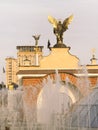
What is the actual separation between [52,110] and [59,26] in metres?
12.7

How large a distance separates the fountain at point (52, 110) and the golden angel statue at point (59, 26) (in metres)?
3.64

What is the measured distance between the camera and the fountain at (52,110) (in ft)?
55.6

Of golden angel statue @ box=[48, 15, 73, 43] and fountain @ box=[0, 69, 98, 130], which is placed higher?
golden angel statue @ box=[48, 15, 73, 43]

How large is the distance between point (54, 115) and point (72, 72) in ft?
43.6

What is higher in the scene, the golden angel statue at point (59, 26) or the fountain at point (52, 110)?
the golden angel statue at point (59, 26)

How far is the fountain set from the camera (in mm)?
16938

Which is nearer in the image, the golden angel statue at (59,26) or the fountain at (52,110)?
the fountain at (52,110)

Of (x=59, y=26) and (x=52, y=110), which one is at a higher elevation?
(x=59, y=26)

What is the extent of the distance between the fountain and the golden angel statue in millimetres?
3639

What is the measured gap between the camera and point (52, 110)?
70.7ft

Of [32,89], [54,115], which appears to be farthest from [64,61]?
[54,115]

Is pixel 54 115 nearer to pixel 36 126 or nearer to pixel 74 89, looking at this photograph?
pixel 36 126

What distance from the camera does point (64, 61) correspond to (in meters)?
33.0

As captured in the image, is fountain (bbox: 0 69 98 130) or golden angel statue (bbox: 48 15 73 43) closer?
fountain (bbox: 0 69 98 130)
